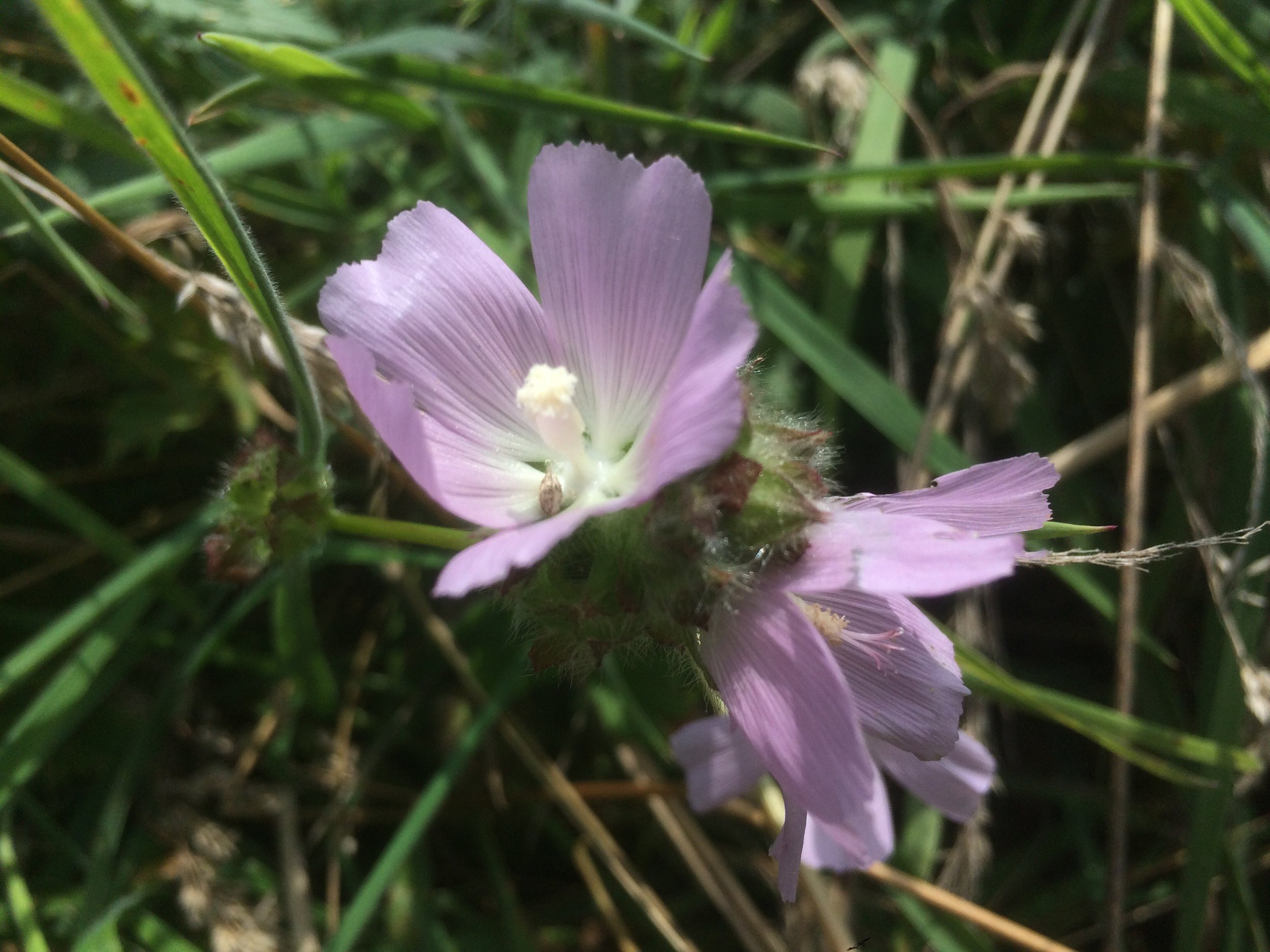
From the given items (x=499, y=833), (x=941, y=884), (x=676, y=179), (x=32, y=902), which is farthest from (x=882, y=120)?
(x=32, y=902)

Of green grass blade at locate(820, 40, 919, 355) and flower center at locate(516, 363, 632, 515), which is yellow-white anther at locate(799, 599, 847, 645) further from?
green grass blade at locate(820, 40, 919, 355)

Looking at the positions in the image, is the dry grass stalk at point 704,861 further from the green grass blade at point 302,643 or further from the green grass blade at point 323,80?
the green grass blade at point 323,80

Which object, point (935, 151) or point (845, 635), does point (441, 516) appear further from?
point (935, 151)

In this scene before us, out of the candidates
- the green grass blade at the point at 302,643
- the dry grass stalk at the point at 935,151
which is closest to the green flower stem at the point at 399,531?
the green grass blade at the point at 302,643

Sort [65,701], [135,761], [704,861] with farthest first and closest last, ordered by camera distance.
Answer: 1. [704,861]
2. [135,761]
3. [65,701]

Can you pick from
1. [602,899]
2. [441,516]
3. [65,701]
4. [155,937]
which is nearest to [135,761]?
[65,701]
